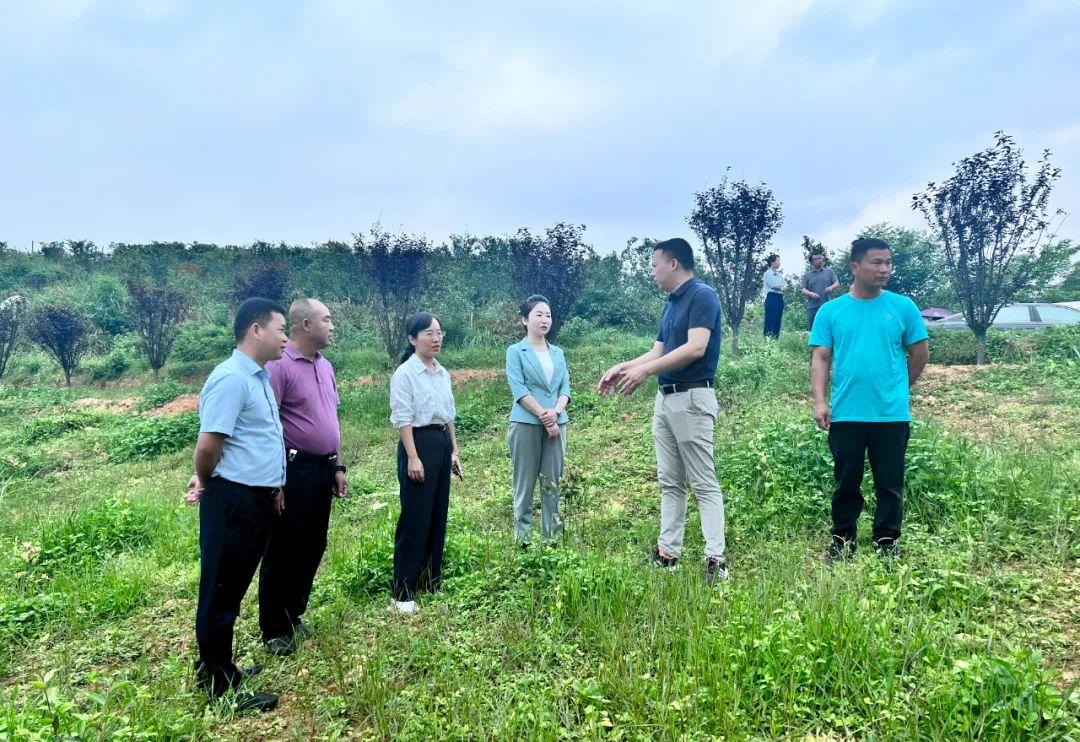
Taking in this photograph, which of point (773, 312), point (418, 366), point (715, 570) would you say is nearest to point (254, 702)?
point (418, 366)

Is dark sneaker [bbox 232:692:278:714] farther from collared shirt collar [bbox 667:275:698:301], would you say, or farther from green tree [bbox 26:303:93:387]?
green tree [bbox 26:303:93:387]

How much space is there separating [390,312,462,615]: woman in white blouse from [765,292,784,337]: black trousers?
9032 mm

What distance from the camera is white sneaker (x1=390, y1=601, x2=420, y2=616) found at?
3.29 meters

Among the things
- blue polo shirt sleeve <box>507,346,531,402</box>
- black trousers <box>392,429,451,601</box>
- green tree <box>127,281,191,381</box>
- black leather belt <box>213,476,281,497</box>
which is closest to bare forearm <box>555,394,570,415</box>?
blue polo shirt sleeve <box>507,346,531,402</box>

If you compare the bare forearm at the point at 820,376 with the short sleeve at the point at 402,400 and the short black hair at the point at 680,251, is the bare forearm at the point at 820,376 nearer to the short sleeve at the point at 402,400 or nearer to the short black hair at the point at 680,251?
the short black hair at the point at 680,251

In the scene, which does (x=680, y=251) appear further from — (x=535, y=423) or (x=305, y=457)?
(x=305, y=457)

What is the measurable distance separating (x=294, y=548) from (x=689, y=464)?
225cm

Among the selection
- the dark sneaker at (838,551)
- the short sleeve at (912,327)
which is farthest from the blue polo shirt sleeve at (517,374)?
the short sleeve at (912,327)

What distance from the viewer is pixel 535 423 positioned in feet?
13.3

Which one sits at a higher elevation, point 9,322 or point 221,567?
point 9,322

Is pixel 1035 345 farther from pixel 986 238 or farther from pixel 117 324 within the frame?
pixel 117 324

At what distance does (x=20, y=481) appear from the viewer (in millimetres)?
7797

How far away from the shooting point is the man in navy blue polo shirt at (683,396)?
336cm

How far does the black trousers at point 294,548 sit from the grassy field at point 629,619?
192 millimetres
